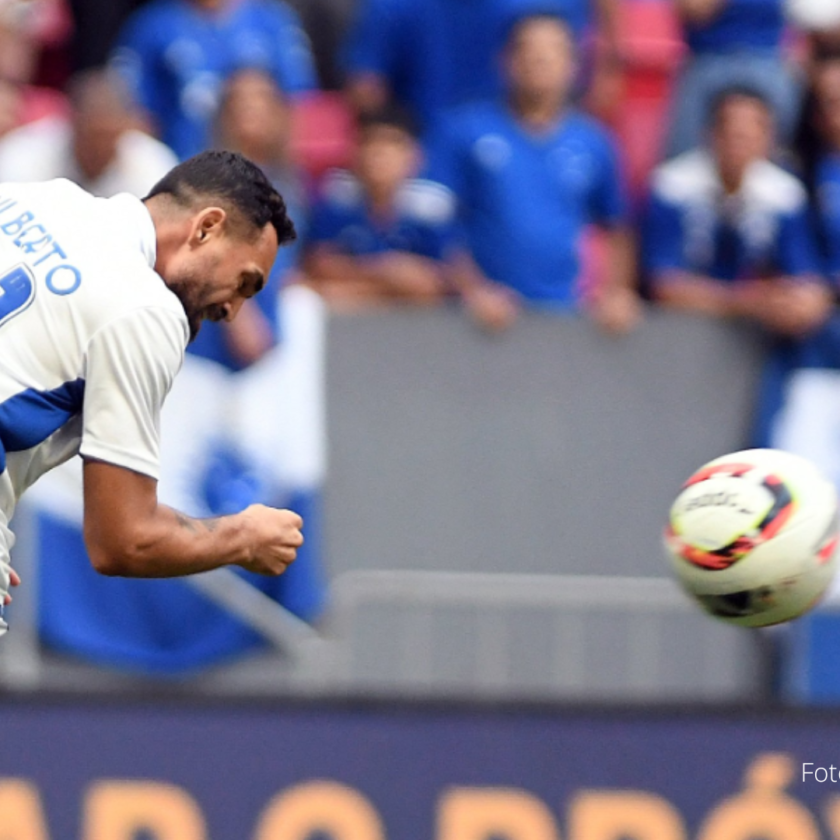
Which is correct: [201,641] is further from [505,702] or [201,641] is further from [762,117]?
[762,117]

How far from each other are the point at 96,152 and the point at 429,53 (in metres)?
1.93

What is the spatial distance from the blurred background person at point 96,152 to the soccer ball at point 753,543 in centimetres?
371

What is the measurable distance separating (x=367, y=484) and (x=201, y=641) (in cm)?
104

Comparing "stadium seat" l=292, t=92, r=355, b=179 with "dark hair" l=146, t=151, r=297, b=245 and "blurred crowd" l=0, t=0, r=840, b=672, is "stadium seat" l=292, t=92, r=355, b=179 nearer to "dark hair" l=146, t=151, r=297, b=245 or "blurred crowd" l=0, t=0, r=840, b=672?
"blurred crowd" l=0, t=0, r=840, b=672

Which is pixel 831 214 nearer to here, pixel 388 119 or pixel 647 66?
pixel 647 66

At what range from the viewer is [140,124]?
8883 millimetres

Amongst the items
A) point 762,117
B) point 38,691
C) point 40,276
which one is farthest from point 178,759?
point 762,117

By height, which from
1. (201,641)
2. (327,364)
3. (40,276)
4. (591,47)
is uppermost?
(591,47)

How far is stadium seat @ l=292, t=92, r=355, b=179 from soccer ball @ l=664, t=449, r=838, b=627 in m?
4.37

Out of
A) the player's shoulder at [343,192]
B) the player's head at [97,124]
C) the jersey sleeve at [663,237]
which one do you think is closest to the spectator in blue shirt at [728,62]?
the jersey sleeve at [663,237]

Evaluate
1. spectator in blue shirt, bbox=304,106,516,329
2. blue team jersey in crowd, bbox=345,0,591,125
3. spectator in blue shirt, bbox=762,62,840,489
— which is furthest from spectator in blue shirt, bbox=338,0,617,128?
spectator in blue shirt, bbox=762,62,840,489

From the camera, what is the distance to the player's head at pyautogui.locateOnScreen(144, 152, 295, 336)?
15.5 ft

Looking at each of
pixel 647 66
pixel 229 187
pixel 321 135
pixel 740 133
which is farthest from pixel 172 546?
pixel 647 66

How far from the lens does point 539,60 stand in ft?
28.6
